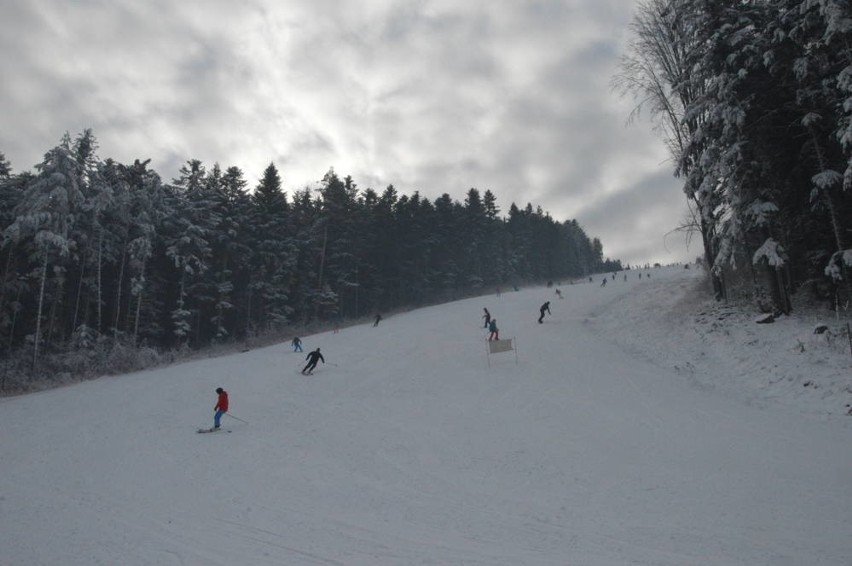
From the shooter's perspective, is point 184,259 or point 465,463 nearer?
point 465,463

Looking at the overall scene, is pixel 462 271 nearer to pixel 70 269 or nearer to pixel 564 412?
pixel 70 269

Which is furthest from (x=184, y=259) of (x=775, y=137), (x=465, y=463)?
(x=775, y=137)

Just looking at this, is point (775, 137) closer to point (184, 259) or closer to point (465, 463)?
point (465, 463)

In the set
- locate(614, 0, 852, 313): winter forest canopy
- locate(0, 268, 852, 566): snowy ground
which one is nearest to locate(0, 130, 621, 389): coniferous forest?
locate(0, 268, 852, 566): snowy ground

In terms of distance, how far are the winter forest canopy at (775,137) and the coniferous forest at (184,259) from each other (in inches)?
1276

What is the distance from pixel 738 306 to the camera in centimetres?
2189

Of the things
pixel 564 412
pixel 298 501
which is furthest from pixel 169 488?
pixel 564 412

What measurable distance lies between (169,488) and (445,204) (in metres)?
64.8

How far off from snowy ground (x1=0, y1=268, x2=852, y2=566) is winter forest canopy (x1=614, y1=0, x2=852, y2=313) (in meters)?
3.37

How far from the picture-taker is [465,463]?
10570mm

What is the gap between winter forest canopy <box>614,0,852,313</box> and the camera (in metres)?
17.0

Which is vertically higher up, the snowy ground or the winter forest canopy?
the winter forest canopy

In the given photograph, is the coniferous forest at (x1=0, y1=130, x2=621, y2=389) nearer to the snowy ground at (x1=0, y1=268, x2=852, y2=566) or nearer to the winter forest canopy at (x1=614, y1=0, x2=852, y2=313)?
the snowy ground at (x1=0, y1=268, x2=852, y2=566)

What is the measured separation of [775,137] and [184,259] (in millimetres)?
40983
